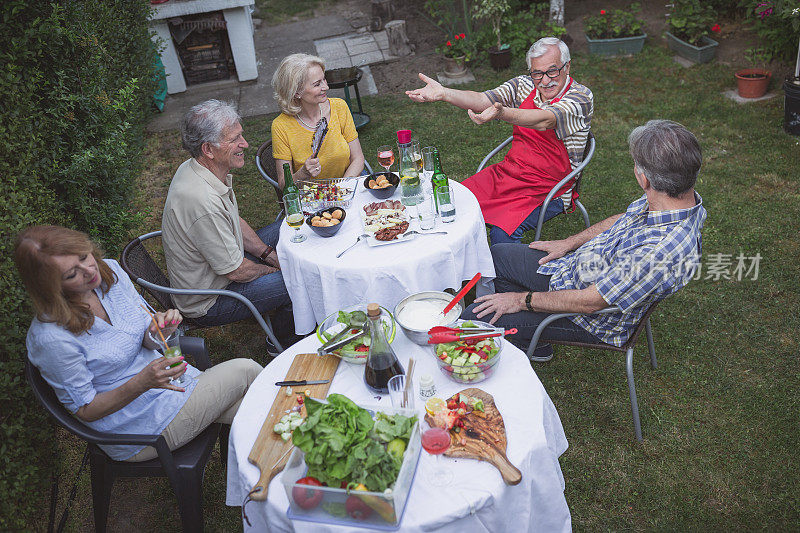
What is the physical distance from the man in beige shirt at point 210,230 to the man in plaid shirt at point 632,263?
1.34 metres

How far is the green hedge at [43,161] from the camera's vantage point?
2.84 metres

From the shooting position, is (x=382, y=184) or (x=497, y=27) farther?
(x=497, y=27)

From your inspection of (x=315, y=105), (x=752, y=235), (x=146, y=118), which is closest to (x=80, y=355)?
(x=315, y=105)

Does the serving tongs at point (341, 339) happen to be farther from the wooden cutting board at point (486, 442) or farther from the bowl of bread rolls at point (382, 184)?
the bowl of bread rolls at point (382, 184)

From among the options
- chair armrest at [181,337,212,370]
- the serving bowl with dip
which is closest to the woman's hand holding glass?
chair armrest at [181,337,212,370]

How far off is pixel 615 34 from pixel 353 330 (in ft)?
22.9

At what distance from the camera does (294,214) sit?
11.3 feet

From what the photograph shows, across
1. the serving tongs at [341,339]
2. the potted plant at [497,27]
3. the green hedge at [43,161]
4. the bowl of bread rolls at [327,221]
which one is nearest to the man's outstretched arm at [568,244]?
the bowl of bread rolls at [327,221]

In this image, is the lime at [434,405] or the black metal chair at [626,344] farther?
the black metal chair at [626,344]

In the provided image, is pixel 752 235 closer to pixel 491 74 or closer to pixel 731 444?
pixel 731 444

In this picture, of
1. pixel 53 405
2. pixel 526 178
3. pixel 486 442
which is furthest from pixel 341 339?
pixel 526 178

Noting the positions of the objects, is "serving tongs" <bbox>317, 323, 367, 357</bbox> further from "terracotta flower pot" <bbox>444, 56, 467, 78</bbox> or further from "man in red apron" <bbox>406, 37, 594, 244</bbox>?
"terracotta flower pot" <bbox>444, 56, 467, 78</bbox>

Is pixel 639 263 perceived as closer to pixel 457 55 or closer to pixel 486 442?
pixel 486 442

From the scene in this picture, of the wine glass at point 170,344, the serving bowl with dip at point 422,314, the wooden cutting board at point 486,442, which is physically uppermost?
the wine glass at point 170,344
